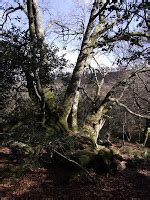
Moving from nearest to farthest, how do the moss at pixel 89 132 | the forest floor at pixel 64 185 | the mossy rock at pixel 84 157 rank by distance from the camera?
the forest floor at pixel 64 185 < the mossy rock at pixel 84 157 < the moss at pixel 89 132

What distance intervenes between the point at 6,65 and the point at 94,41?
5.32 m

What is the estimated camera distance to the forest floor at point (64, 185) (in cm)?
1073

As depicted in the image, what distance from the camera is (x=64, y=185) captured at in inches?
460

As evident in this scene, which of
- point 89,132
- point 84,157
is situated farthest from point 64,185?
point 89,132

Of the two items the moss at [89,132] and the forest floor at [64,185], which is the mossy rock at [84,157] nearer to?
the forest floor at [64,185]

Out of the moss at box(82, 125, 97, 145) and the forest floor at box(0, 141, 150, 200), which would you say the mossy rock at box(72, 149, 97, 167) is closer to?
the forest floor at box(0, 141, 150, 200)

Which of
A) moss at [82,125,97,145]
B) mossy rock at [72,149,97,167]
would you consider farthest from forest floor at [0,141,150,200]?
moss at [82,125,97,145]

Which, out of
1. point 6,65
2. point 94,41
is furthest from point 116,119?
point 6,65

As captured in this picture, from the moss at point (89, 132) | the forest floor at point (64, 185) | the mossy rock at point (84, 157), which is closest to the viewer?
the forest floor at point (64, 185)

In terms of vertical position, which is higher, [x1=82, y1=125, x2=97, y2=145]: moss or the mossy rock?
[x1=82, y1=125, x2=97, y2=145]: moss

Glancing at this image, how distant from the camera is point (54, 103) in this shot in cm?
1446

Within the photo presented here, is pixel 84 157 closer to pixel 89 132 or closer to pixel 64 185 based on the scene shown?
pixel 64 185

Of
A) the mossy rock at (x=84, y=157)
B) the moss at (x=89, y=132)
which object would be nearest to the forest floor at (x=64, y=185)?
the mossy rock at (x=84, y=157)

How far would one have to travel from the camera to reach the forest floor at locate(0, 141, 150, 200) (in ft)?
35.2
